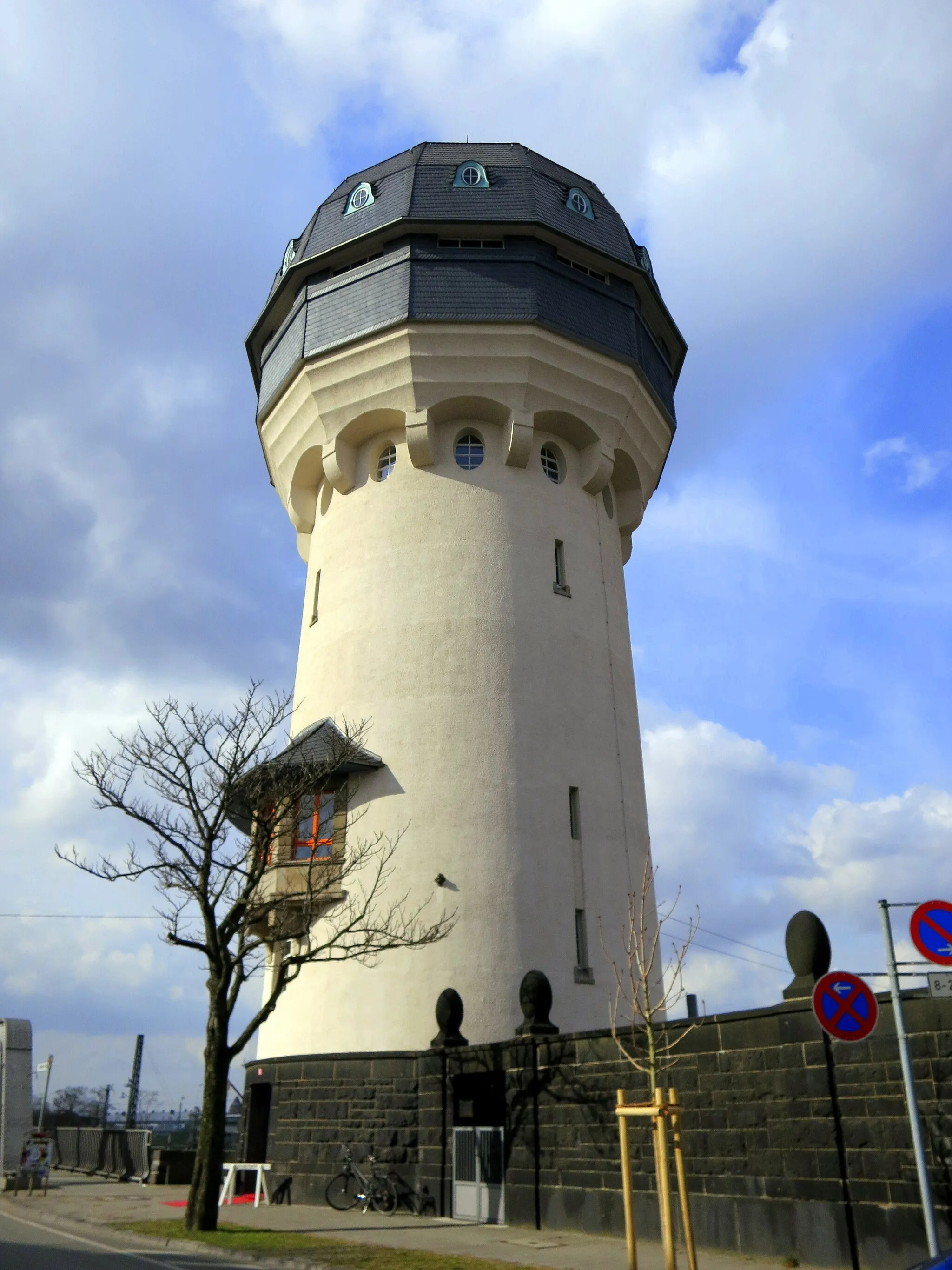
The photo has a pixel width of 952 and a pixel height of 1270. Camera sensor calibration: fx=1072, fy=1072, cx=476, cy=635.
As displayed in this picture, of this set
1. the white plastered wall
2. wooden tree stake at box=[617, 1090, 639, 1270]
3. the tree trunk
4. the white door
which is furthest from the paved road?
the white plastered wall

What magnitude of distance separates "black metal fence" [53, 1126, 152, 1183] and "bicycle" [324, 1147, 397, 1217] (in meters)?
9.74

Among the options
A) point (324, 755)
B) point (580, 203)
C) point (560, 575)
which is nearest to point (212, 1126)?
point (324, 755)

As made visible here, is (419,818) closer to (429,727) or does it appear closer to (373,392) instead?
(429,727)

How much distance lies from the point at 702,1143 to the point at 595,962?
7485 mm

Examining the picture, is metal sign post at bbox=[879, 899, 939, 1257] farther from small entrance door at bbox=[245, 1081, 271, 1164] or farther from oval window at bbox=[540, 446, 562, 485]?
oval window at bbox=[540, 446, 562, 485]

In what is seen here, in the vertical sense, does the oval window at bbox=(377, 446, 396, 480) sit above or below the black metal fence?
above

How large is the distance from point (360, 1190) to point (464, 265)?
751 inches

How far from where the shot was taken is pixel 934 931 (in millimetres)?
8672

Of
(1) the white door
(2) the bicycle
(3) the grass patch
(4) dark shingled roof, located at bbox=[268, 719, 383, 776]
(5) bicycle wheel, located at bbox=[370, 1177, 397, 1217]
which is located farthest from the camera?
(4) dark shingled roof, located at bbox=[268, 719, 383, 776]

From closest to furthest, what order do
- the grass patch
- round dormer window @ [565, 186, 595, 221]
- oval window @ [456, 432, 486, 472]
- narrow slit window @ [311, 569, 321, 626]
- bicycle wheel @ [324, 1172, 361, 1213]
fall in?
the grass patch < bicycle wheel @ [324, 1172, 361, 1213] < oval window @ [456, 432, 486, 472] < narrow slit window @ [311, 569, 321, 626] < round dormer window @ [565, 186, 595, 221]

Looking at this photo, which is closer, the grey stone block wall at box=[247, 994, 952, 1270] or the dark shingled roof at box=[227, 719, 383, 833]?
the grey stone block wall at box=[247, 994, 952, 1270]

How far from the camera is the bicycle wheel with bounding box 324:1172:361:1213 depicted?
1805cm

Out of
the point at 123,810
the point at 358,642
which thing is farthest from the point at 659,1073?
the point at 358,642

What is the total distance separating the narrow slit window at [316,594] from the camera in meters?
25.2
